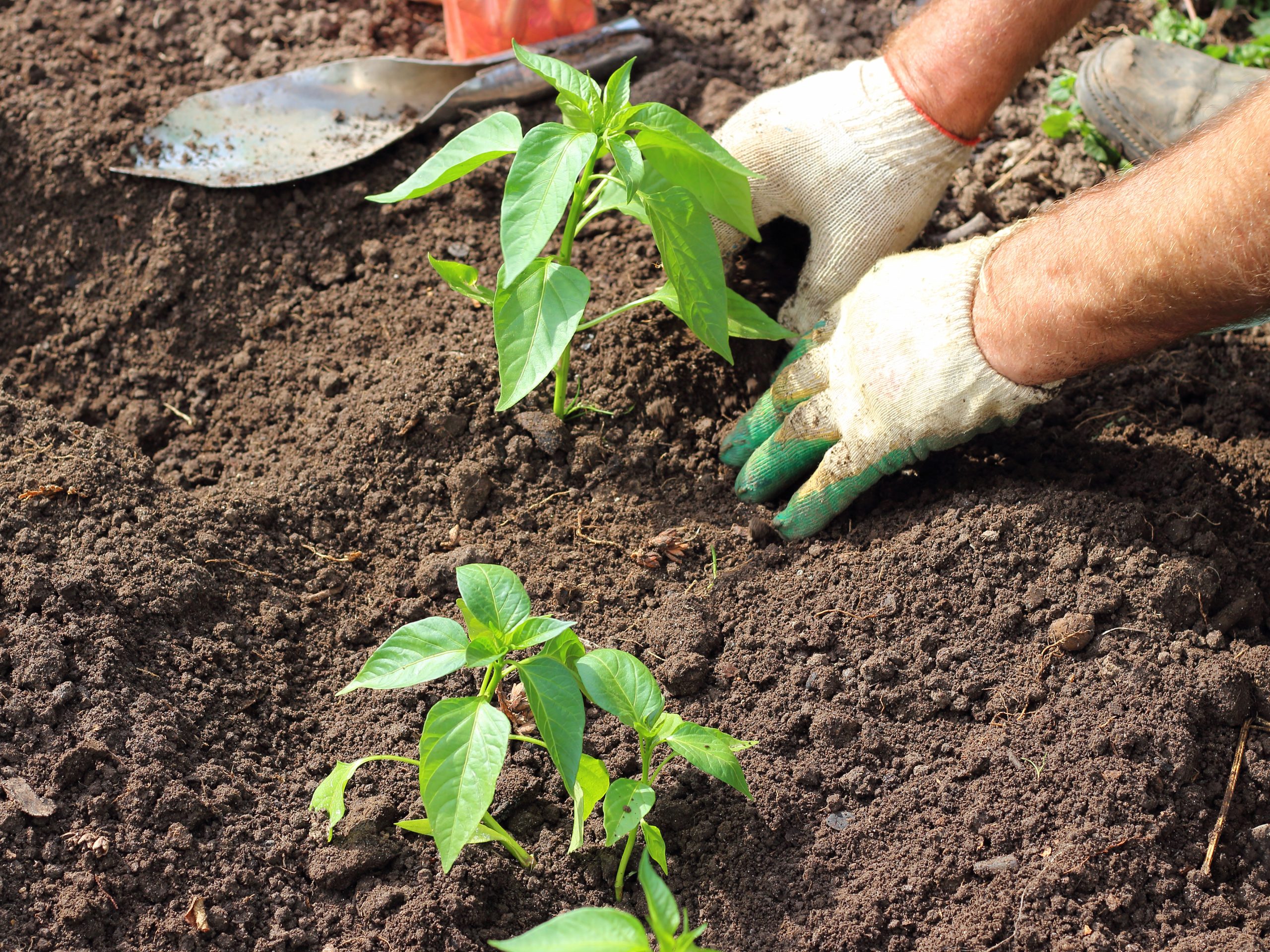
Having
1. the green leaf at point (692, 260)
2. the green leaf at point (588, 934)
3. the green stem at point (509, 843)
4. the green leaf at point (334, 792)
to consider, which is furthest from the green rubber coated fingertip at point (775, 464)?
the green leaf at point (588, 934)

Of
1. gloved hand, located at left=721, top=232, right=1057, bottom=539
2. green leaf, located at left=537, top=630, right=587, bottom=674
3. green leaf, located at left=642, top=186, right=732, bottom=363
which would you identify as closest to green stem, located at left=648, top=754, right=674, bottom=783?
green leaf, located at left=537, top=630, right=587, bottom=674

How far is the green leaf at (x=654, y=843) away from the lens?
159 centimetres

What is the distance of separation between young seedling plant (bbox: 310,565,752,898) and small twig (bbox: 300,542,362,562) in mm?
644

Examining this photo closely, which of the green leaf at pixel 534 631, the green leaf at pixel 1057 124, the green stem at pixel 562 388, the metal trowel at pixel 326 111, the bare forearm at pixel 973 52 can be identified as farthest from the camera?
the green leaf at pixel 1057 124

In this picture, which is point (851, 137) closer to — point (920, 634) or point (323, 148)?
point (920, 634)

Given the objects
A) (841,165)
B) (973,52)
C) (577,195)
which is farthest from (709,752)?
(973,52)

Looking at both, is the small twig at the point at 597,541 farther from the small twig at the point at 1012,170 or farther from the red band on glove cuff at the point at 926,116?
the small twig at the point at 1012,170

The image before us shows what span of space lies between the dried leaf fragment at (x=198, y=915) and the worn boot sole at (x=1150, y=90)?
10.0 ft

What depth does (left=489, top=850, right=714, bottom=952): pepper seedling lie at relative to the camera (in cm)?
120

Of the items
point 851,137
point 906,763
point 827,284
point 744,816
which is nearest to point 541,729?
point 744,816

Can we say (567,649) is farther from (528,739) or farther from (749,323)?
(749,323)

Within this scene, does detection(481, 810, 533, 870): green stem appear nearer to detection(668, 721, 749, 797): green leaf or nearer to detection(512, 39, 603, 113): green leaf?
detection(668, 721, 749, 797): green leaf

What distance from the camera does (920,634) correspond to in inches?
78.0

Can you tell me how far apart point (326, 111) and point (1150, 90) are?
2528mm
